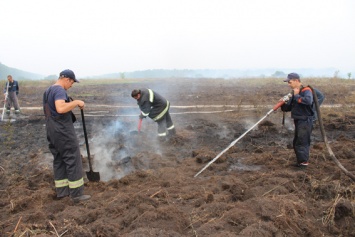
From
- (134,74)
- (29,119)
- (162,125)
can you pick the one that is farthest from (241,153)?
(134,74)

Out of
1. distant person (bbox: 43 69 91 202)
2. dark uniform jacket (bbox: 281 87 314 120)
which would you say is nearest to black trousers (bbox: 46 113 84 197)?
distant person (bbox: 43 69 91 202)

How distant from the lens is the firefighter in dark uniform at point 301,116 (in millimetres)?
4840

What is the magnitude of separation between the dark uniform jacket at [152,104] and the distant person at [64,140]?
9.48 feet

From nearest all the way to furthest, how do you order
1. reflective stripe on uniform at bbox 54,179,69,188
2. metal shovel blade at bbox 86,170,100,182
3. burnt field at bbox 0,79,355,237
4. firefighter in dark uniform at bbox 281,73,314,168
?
burnt field at bbox 0,79,355,237
reflective stripe on uniform at bbox 54,179,69,188
metal shovel blade at bbox 86,170,100,182
firefighter in dark uniform at bbox 281,73,314,168

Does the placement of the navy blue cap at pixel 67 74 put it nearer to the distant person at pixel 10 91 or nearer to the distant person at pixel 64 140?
the distant person at pixel 64 140

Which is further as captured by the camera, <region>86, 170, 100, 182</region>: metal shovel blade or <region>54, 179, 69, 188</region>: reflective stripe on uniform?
<region>86, 170, 100, 182</region>: metal shovel blade

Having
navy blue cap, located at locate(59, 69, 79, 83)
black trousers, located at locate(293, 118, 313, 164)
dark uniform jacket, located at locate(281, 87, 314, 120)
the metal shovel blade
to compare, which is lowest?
the metal shovel blade

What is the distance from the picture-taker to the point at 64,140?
3855mm

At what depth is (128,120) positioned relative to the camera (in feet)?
31.9

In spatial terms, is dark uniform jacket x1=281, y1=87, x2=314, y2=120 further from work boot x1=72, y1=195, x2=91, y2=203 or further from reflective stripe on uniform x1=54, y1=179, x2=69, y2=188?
reflective stripe on uniform x1=54, y1=179, x2=69, y2=188

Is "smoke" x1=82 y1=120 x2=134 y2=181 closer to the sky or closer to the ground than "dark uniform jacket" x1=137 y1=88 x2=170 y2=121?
closer to the ground

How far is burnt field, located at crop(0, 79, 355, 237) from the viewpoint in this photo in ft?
9.73

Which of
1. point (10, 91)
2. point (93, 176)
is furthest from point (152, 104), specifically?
point (10, 91)

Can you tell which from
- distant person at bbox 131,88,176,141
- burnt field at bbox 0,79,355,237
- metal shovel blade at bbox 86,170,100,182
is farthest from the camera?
distant person at bbox 131,88,176,141
